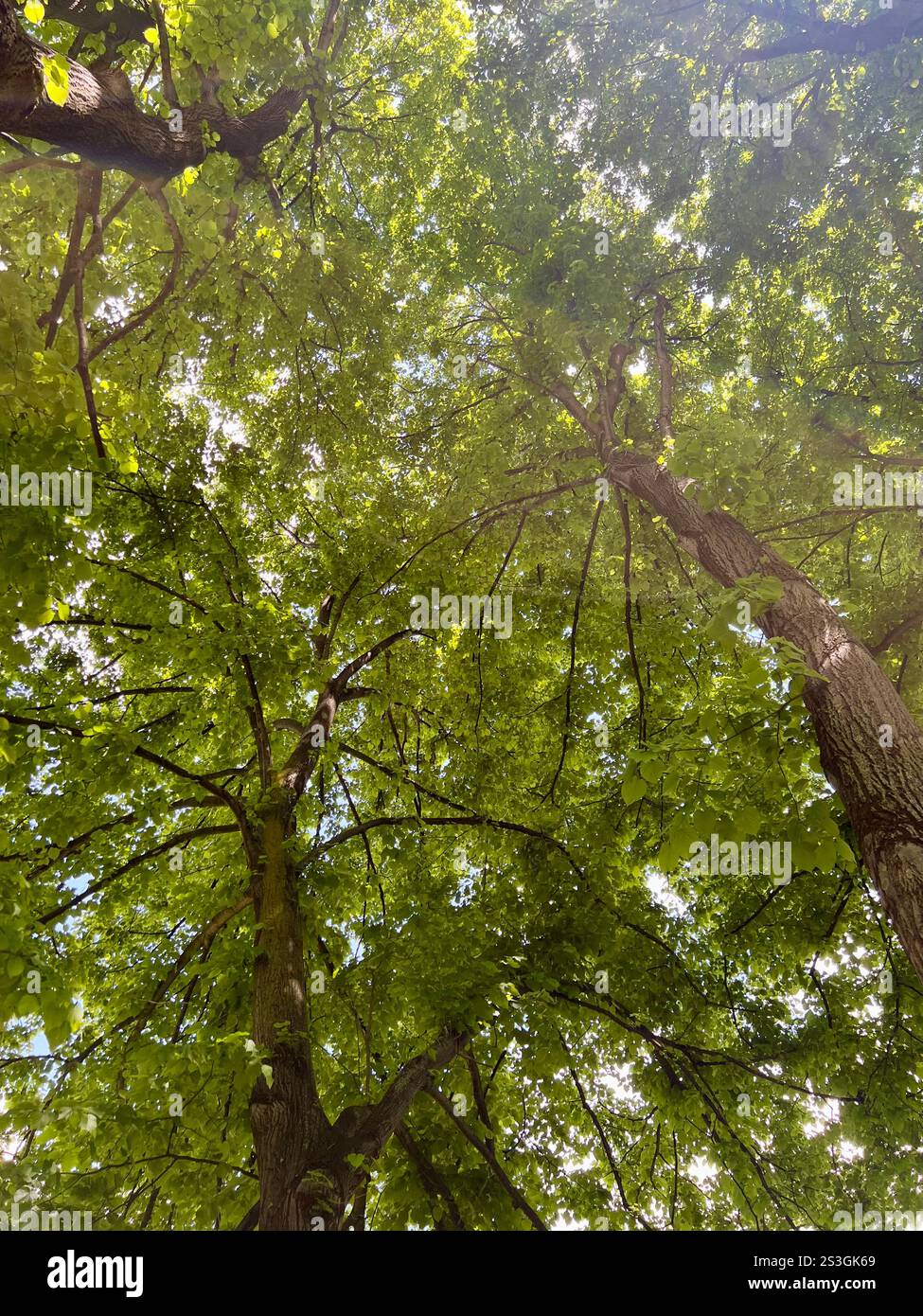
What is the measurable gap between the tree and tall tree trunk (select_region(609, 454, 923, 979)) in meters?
0.03

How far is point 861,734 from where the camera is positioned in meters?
3.62

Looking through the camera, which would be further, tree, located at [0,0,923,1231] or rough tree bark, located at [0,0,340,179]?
tree, located at [0,0,923,1231]

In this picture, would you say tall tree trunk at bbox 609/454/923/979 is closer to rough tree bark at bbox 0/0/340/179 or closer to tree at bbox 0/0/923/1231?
tree at bbox 0/0/923/1231

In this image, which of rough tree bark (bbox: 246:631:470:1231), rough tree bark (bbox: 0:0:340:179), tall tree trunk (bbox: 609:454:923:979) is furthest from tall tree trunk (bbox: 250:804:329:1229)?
rough tree bark (bbox: 0:0:340:179)

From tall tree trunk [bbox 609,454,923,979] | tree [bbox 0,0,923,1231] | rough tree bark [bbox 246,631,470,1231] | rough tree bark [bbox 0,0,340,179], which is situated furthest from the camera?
tree [bbox 0,0,923,1231]

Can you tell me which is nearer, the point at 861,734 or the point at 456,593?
the point at 861,734

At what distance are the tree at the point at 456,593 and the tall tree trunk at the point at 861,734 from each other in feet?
0.11

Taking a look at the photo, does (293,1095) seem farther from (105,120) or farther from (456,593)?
(105,120)

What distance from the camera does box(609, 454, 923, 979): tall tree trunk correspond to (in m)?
3.19

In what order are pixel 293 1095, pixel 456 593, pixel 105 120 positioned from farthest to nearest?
Answer: pixel 456 593 → pixel 293 1095 → pixel 105 120

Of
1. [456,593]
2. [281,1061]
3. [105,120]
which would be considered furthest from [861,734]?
[456,593]

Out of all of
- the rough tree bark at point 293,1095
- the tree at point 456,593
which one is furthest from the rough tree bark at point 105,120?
the rough tree bark at point 293,1095

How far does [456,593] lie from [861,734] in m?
5.59

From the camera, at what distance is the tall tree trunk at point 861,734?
3193 mm
